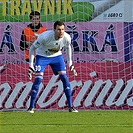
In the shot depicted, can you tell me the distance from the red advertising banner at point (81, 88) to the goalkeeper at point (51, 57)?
110 cm

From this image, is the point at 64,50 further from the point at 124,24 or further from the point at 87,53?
the point at 124,24

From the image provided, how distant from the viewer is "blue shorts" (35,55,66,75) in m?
12.8

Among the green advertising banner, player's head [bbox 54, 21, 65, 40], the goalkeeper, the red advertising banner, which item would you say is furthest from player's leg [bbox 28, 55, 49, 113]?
the green advertising banner

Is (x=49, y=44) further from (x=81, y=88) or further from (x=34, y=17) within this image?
(x=81, y=88)

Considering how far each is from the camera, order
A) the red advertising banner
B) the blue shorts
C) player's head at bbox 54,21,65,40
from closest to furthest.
Answer: player's head at bbox 54,21,65,40 < the blue shorts < the red advertising banner

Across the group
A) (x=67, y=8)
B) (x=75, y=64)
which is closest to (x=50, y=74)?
(x=75, y=64)

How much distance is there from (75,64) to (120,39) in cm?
110

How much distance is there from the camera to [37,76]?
1262cm

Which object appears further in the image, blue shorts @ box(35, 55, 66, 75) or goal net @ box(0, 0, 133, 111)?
goal net @ box(0, 0, 133, 111)

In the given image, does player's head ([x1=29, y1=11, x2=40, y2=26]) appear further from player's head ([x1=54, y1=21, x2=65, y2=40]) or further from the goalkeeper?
player's head ([x1=54, y1=21, x2=65, y2=40])

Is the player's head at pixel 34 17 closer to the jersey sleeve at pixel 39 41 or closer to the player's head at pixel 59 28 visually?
the jersey sleeve at pixel 39 41

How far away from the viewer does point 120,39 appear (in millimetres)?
13922

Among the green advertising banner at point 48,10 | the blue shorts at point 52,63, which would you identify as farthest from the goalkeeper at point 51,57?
the green advertising banner at point 48,10

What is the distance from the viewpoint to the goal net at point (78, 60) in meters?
13.9
